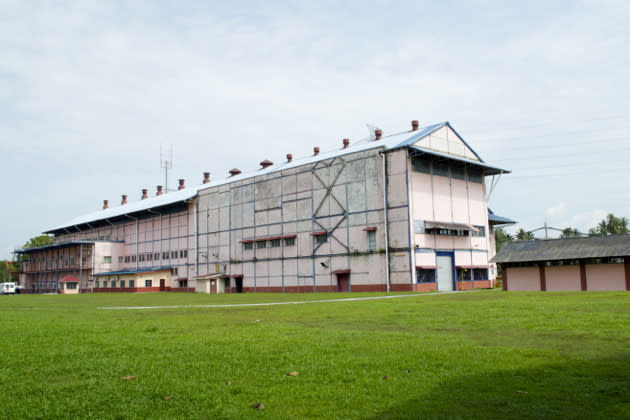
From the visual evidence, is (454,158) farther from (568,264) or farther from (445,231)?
(568,264)

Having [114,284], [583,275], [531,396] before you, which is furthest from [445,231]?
[114,284]

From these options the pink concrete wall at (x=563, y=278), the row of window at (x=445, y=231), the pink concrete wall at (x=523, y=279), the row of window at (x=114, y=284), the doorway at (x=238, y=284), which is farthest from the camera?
the row of window at (x=114, y=284)

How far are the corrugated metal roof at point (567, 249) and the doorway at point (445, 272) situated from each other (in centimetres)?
783

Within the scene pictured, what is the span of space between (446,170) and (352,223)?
998cm

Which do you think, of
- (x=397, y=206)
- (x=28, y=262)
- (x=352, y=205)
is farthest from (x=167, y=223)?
(x=28, y=262)

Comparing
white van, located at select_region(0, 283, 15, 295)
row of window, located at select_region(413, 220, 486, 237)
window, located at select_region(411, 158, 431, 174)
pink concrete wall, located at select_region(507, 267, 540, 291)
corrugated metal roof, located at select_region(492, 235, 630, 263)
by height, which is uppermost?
window, located at select_region(411, 158, 431, 174)

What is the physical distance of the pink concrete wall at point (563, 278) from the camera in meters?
35.3

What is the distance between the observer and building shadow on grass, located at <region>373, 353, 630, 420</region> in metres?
5.54

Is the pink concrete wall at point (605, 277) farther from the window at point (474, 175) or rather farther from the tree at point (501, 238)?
the tree at point (501, 238)

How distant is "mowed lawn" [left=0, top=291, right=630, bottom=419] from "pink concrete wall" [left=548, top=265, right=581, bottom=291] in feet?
82.4

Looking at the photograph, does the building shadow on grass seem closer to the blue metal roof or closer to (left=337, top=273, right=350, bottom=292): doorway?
(left=337, top=273, right=350, bottom=292): doorway

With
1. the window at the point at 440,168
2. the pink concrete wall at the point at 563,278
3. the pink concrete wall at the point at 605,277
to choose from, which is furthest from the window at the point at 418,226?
the pink concrete wall at the point at 605,277

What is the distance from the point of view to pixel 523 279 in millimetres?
37969

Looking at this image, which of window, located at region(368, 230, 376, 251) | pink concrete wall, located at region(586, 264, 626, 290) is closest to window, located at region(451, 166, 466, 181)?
window, located at region(368, 230, 376, 251)
